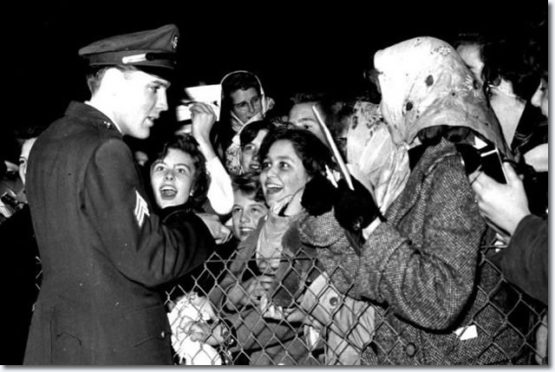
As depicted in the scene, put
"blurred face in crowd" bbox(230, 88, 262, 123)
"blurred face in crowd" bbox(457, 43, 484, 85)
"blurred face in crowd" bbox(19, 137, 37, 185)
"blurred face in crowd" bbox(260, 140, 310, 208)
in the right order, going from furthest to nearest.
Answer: "blurred face in crowd" bbox(230, 88, 262, 123), "blurred face in crowd" bbox(19, 137, 37, 185), "blurred face in crowd" bbox(260, 140, 310, 208), "blurred face in crowd" bbox(457, 43, 484, 85)

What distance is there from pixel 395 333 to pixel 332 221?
1.50 feet

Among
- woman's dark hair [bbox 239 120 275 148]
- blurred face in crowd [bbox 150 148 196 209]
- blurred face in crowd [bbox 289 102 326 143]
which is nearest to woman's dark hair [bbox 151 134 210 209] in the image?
blurred face in crowd [bbox 150 148 196 209]

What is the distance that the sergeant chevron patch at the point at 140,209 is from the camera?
2.36 metres

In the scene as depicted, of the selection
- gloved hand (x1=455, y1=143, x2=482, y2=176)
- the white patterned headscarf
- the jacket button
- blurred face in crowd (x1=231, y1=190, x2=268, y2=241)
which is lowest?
blurred face in crowd (x1=231, y1=190, x2=268, y2=241)

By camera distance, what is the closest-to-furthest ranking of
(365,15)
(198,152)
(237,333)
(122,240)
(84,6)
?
1. (122,240)
2. (237,333)
3. (198,152)
4. (84,6)
5. (365,15)

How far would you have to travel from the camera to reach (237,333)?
10.6ft

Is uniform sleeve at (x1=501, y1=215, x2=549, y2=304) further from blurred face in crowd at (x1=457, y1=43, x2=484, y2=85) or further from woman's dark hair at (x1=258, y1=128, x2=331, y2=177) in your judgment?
woman's dark hair at (x1=258, y1=128, x2=331, y2=177)

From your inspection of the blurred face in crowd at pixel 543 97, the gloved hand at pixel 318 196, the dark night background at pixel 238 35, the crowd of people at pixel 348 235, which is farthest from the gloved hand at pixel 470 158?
the dark night background at pixel 238 35

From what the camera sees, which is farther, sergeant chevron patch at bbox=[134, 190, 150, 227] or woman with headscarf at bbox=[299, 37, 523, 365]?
sergeant chevron patch at bbox=[134, 190, 150, 227]

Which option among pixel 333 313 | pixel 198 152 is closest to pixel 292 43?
pixel 198 152

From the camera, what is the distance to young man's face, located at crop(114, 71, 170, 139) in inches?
107

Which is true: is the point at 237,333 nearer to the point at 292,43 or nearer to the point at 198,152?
the point at 198,152

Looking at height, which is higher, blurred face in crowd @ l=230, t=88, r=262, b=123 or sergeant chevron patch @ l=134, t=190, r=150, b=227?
→ sergeant chevron patch @ l=134, t=190, r=150, b=227

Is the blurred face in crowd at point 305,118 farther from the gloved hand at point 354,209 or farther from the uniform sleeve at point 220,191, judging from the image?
the gloved hand at point 354,209
